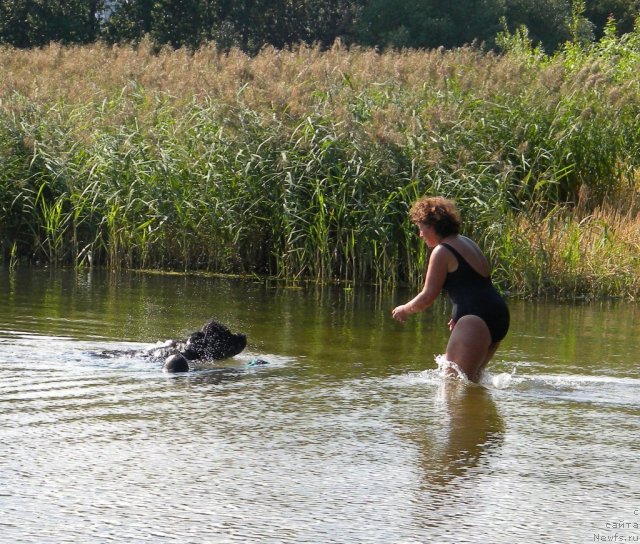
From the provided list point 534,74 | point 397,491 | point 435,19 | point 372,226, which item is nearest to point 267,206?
point 372,226

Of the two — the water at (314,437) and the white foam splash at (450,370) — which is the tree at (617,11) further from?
the white foam splash at (450,370)

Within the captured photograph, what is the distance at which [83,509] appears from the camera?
17.6ft

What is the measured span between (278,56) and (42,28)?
18867mm

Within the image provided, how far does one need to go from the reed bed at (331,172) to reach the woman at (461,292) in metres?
5.06

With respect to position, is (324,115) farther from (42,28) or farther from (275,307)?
(42,28)

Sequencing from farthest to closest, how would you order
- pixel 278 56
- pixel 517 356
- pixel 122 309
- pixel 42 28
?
pixel 42 28 → pixel 278 56 → pixel 122 309 → pixel 517 356

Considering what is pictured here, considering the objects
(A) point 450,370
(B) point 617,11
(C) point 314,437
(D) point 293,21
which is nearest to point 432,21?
(D) point 293,21

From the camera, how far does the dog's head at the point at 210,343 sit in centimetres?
912

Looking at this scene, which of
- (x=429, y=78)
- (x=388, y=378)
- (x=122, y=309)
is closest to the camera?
(x=388, y=378)

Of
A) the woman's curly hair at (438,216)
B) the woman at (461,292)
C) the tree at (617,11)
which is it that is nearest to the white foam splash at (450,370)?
the woman at (461,292)

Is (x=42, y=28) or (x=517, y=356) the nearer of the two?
(x=517, y=356)

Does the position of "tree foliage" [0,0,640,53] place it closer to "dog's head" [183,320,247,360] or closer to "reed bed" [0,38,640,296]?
"reed bed" [0,38,640,296]

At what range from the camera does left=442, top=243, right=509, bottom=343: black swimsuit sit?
8.61 metres

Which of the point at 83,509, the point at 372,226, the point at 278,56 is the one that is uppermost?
the point at 278,56
